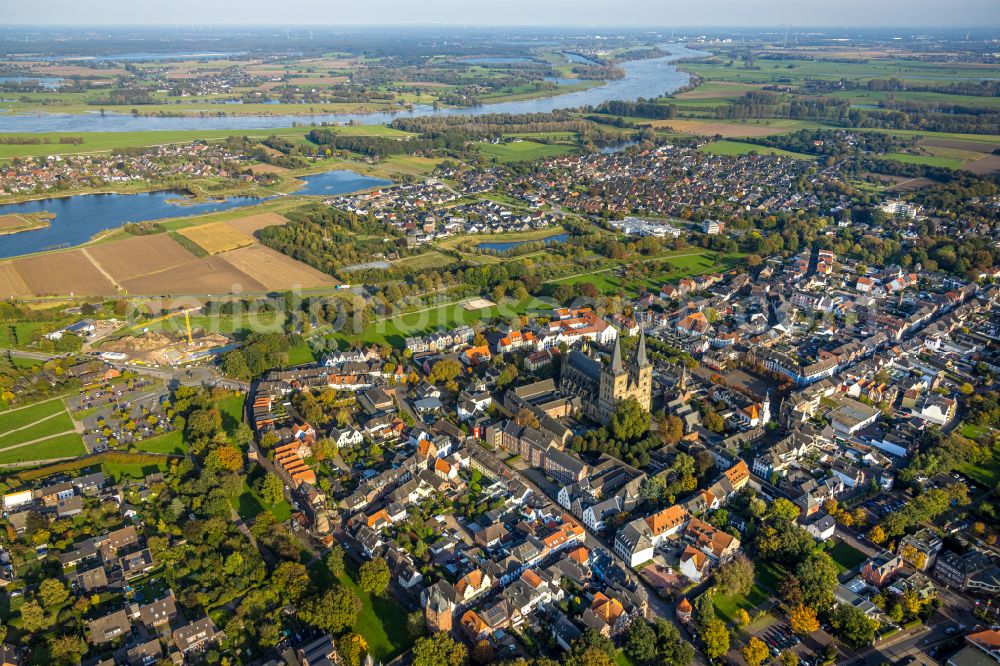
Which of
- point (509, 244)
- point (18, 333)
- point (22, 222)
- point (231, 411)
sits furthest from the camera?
point (22, 222)

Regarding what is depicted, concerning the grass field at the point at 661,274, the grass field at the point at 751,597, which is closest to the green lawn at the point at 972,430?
the grass field at the point at 751,597

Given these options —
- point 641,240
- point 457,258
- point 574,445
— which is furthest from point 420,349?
point 641,240

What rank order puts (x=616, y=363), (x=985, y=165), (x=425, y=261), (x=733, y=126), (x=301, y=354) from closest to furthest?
(x=616, y=363)
(x=301, y=354)
(x=425, y=261)
(x=985, y=165)
(x=733, y=126)

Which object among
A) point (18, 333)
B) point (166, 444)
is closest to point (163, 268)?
point (18, 333)

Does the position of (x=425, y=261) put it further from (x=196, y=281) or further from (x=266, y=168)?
(x=266, y=168)

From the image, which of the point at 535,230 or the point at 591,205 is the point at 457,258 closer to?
the point at 535,230

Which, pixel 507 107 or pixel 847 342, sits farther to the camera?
pixel 507 107
